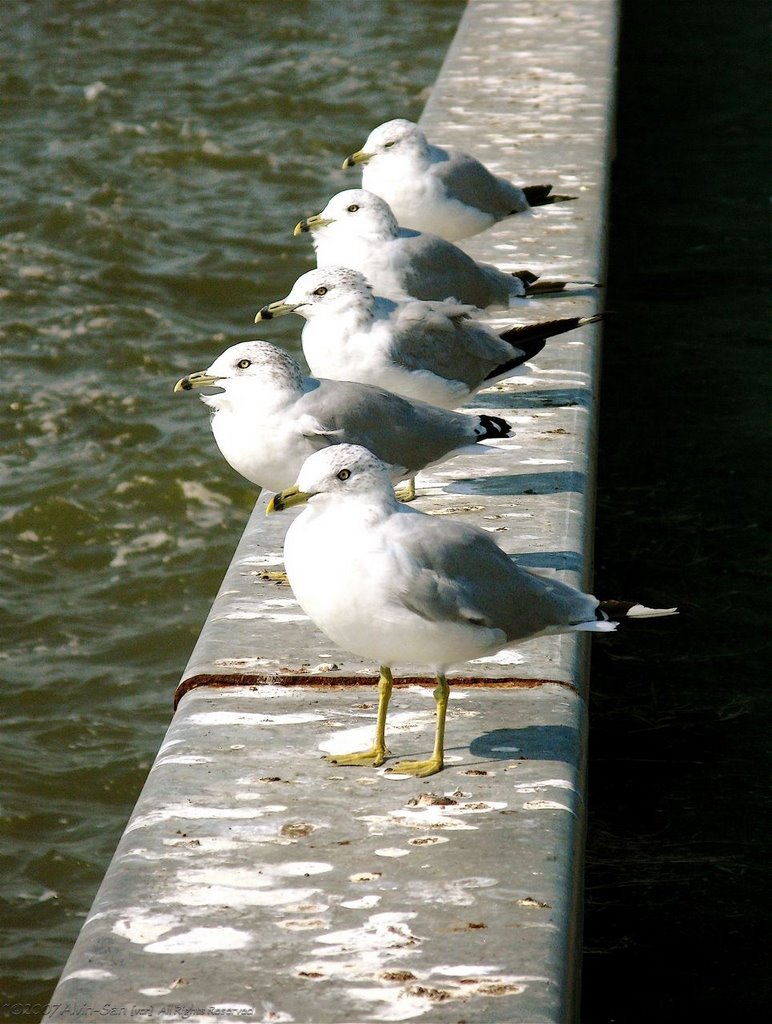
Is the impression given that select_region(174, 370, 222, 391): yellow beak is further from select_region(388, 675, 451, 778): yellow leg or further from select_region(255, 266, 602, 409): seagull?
select_region(388, 675, 451, 778): yellow leg

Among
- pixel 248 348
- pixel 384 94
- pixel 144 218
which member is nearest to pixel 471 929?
pixel 248 348

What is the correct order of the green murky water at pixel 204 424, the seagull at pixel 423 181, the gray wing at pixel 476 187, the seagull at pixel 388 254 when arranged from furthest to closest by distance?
the gray wing at pixel 476 187
the seagull at pixel 423 181
the seagull at pixel 388 254
the green murky water at pixel 204 424

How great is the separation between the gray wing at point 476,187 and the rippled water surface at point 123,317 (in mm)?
2108

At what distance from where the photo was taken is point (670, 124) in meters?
12.8

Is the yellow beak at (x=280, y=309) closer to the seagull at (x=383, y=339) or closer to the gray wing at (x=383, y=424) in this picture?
the seagull at (x=383, y=339)

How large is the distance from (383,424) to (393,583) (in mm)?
1130

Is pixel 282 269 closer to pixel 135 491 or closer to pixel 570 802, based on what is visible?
pixel 135 491

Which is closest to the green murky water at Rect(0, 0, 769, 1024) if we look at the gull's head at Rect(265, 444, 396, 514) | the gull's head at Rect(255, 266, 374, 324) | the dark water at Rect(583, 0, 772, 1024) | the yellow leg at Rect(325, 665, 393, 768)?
the dark water at Rect(583, 0, 772, 1024)

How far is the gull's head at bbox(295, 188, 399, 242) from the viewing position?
5820mm

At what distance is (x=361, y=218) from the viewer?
19.1ft

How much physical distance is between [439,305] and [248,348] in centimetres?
101

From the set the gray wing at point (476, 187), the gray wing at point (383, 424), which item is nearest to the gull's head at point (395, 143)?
the gray wing at point (476, 187)

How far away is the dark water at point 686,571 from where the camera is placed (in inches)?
175

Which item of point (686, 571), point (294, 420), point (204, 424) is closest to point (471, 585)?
point (294, 420)
